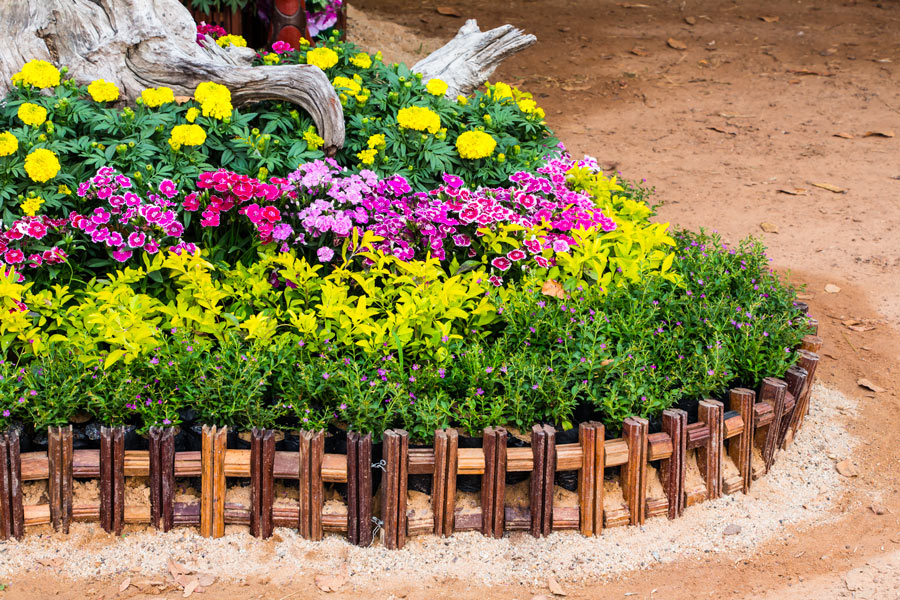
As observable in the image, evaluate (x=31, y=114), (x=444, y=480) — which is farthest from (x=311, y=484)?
(x=31, y=114)

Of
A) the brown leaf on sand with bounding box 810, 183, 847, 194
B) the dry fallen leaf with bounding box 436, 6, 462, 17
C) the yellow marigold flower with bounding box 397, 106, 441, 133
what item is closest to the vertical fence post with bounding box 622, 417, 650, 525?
the yellow marigold flower with bounding box 397, 106, 441, 133

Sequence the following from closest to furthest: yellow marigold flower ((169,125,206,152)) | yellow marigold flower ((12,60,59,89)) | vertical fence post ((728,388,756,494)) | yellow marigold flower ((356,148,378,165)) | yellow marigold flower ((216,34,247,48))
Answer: vertical fence post ((728,388,756,494))
yellow marigold flower ((169,125,206,152))
yellow marigold flower ((356,148,378,165))
yellow marigold flower ((12,60,59,89))
yellow marigold flower ((216,34,247,48))

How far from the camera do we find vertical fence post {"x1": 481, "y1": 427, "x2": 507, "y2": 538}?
3146 millimetres

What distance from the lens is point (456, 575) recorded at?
314 cm

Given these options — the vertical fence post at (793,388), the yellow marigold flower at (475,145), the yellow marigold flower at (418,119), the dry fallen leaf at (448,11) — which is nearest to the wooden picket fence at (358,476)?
the vertical fence post at (793,388)

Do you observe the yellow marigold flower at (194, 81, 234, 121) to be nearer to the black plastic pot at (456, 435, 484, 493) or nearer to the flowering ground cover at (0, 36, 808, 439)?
the flowering ground cover at (0, 36, 808, 439)

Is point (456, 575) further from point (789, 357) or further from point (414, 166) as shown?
point (414, 166)

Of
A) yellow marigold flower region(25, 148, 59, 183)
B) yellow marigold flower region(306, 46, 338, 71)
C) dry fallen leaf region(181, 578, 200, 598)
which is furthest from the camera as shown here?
yellow marigold flower region(306, 46, 338, 71)

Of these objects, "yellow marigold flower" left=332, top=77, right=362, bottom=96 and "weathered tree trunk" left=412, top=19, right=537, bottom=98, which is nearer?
"yellow marigold flower" left=332, top=77, right=362, bottom=96

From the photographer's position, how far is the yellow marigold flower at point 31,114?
13.2 feet

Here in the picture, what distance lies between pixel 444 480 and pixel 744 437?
117 centimetres

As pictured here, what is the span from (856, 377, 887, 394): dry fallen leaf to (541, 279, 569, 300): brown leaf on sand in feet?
5.16

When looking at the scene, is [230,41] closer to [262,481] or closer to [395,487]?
[262,481]

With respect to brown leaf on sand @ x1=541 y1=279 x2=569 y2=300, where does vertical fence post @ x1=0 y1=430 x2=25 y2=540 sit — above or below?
below
